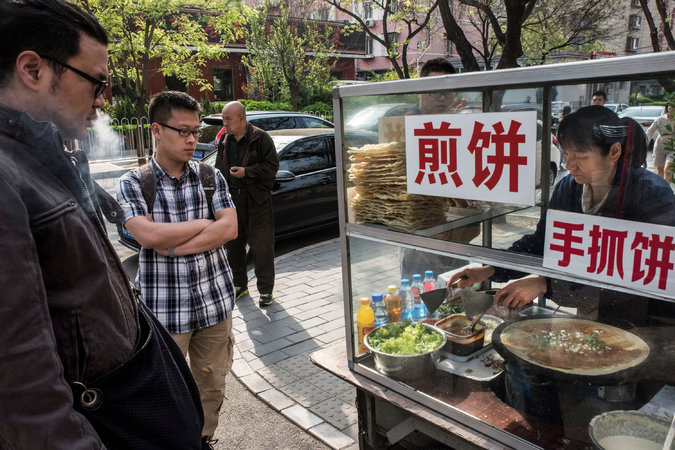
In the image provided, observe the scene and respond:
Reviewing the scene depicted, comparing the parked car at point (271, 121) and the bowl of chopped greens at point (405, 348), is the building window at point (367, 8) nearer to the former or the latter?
the parked car at point (271, 121)

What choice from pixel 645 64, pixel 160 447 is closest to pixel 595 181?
pixel 645 64

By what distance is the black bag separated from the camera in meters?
1.27

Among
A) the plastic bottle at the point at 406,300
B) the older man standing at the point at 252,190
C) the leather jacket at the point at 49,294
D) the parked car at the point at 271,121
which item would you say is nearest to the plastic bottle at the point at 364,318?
the plastic bottle at the point at 406,300

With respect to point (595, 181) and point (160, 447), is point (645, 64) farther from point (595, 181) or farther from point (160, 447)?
point (160, 447)

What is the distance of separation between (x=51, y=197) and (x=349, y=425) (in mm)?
2740

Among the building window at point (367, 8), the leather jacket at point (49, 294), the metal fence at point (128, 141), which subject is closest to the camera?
the leather jacket at point (49, 294)

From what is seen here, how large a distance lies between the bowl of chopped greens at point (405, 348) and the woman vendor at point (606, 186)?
71 centimetres

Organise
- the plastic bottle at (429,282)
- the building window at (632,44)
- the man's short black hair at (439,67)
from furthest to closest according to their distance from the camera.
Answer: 1. the building window at (632,44)
2. the man's short black hair at (439,67)
3. the plastic bottle at (429,282)

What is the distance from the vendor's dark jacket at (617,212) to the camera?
1.51 metres

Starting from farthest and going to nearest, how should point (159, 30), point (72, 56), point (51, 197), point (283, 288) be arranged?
point (159, 30) → point (283, 288) → point (72, 56) → point (51, 197)

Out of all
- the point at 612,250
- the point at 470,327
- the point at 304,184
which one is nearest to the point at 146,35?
the point at 304,184

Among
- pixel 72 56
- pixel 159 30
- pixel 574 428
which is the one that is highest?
pixel 159 30

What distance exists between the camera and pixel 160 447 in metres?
1.42

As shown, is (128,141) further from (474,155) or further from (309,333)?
(474,155)
